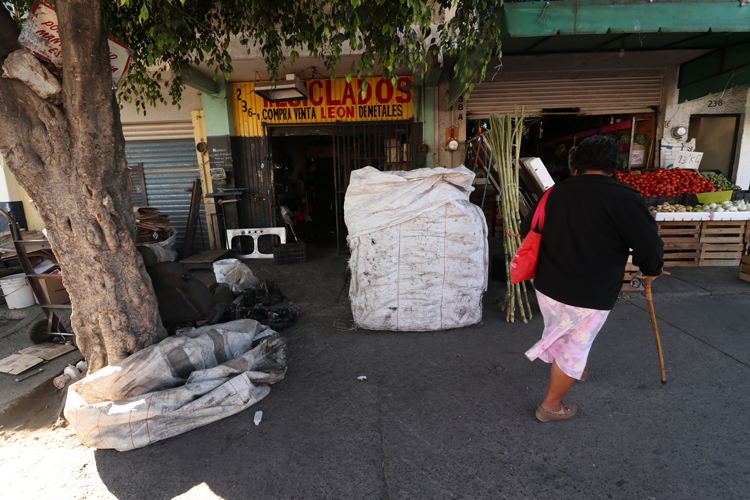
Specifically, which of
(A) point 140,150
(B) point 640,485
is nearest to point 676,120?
(B) point 640,485

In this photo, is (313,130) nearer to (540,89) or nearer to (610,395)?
(540,89)

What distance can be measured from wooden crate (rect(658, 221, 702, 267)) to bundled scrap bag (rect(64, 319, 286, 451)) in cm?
645

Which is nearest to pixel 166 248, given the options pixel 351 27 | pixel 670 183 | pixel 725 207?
pixel 351 27

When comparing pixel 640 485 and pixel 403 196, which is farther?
pixel 403 196

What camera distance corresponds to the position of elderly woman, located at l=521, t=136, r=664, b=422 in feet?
7.04

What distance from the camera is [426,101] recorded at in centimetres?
735

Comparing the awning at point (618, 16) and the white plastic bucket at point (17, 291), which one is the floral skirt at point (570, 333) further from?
the white plastic bucket at point (17, 291)

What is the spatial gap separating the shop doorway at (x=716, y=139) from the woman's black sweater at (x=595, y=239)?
297 inches

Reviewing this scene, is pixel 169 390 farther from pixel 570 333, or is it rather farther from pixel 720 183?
pixel 720 183

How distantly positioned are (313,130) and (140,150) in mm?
4060

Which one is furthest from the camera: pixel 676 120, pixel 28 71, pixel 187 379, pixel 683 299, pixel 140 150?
pixel 140 150

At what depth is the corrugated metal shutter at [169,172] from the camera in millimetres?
8023

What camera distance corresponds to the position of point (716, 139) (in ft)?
24.8

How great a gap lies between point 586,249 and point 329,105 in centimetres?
645
